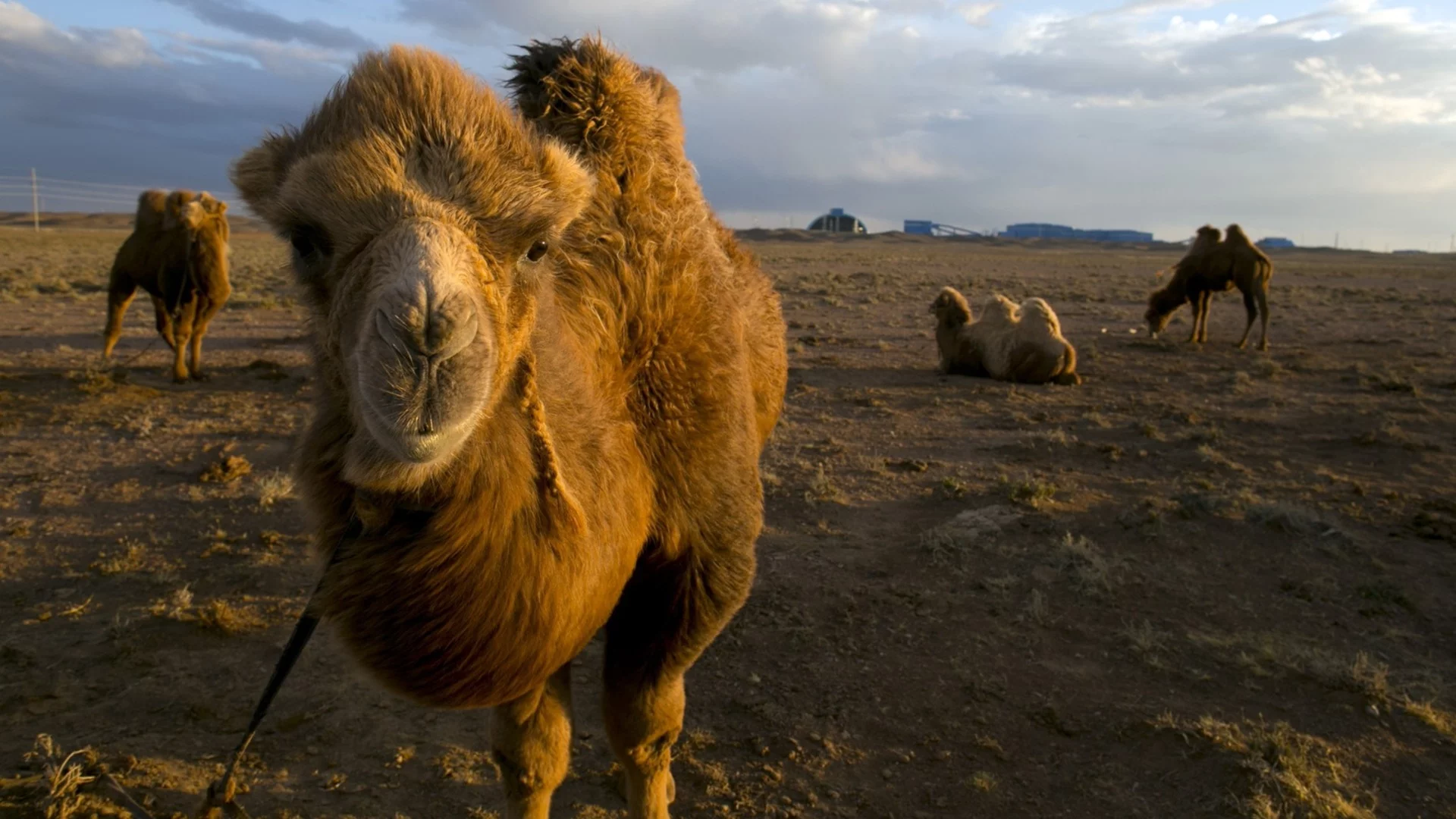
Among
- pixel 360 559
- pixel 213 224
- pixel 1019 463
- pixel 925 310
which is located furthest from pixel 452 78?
pixel 925 310

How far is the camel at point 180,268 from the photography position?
35.8ft

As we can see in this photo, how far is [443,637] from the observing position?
2.31 m

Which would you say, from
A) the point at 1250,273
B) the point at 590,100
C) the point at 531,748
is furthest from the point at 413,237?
the point at 1250,273

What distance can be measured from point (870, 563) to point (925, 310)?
57.0 ft

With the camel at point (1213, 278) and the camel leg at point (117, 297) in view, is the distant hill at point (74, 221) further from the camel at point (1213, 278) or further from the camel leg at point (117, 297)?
the camel at point (1213, 278)

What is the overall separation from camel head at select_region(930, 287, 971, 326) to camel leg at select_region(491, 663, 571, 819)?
436 inches

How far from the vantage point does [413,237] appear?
6.10ft

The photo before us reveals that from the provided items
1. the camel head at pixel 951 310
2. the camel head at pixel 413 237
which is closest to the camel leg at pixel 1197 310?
the camel head at pixel 951 310

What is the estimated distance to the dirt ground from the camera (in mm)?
3902

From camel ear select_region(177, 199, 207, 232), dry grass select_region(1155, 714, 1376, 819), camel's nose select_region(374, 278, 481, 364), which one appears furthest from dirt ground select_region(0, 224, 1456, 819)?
camel ear select_region(177, 199, 207, 232)

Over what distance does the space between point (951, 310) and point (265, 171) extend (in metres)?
12.2

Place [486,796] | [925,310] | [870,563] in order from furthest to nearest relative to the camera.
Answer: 1. [925,310]
2. [870,563]
3. [486,796]

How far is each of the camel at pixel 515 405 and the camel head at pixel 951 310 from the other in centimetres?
1050

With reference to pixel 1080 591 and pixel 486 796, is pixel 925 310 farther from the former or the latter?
pixel 486 796
